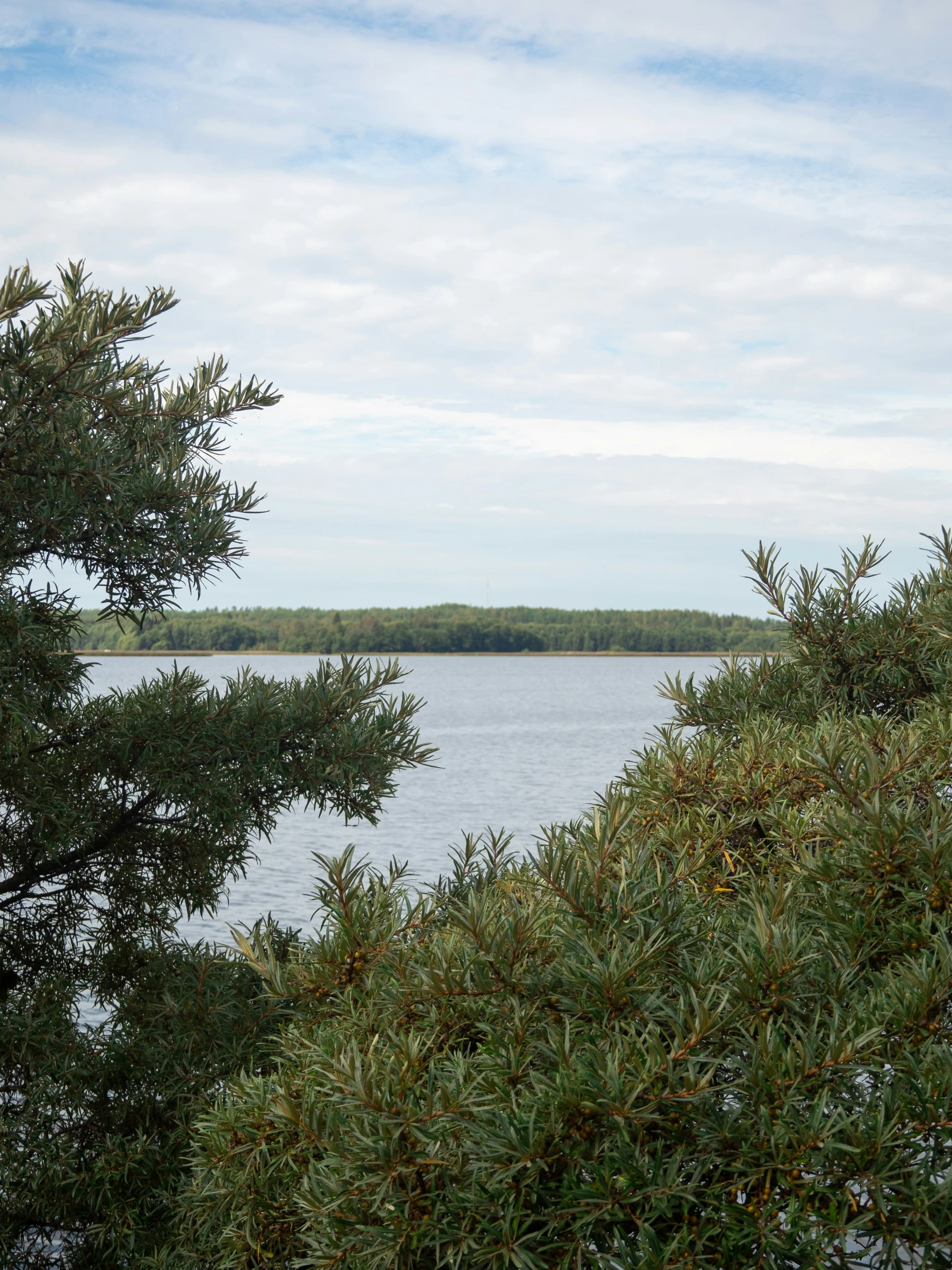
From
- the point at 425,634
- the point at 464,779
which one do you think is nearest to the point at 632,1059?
the point at 464,779

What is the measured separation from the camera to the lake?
45.8ft

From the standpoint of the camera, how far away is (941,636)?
150 inches

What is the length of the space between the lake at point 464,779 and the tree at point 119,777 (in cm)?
37

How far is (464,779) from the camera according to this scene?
2783 cm

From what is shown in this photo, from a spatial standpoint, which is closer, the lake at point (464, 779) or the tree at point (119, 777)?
the tree at point (119, 777)

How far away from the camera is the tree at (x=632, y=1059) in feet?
5.85

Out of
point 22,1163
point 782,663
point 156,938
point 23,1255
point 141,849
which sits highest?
point 782,663

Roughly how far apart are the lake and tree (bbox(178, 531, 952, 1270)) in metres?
0.40

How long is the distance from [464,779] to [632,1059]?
26152 millimetres

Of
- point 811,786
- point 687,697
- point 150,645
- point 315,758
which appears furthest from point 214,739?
point 150,645

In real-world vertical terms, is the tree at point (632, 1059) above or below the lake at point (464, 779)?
above

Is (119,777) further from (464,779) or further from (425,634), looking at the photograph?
(425,634)

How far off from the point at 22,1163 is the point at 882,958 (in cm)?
420

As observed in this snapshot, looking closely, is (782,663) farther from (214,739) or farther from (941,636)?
(214,739)
